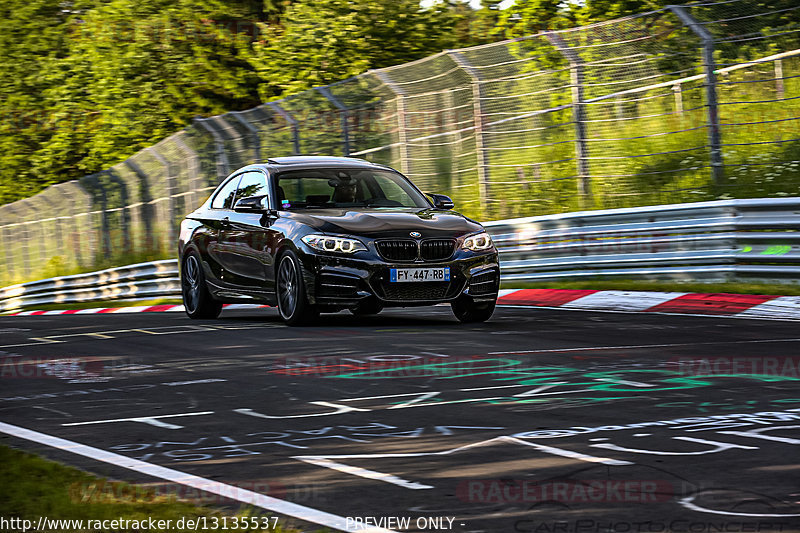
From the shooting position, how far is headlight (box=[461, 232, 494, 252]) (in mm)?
11953

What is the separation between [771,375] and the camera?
778 centimetres

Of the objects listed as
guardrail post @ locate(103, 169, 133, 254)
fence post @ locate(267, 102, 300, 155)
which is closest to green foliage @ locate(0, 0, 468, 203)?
guardrail post @ locate(103, 169, 133, 254)

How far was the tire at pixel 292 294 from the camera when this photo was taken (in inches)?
467

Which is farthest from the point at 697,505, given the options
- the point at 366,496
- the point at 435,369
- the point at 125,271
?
the point at 125,271

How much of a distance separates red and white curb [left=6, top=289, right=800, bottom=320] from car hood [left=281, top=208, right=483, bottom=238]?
203cm

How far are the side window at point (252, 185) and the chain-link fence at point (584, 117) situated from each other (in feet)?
15.9

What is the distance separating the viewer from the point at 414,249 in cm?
1168

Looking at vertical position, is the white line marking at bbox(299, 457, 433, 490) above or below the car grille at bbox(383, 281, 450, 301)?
below

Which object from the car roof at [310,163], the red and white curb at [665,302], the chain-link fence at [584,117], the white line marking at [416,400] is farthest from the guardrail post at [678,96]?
the white line marking at [416,400]

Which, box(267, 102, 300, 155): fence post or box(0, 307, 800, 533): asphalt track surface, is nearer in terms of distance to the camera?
box(0, 307, 800, 533): asphalt track surface

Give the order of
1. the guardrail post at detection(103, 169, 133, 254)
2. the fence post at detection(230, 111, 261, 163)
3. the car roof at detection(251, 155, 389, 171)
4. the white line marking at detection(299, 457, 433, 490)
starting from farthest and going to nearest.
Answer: the guardrail post at detection(103, 169, 133, 254) < the fence post at detection(230, 111, 261, 163) < the car roof at detection(251, 155, 389, 171) < the white line marking at detection(299, 457, 433, 490)

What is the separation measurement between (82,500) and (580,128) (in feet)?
41.9

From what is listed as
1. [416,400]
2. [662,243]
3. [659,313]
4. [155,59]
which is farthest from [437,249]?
[155,59]

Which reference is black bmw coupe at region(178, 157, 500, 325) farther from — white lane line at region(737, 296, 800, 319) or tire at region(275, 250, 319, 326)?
white lane line at region(737, 296, 800, 319)
